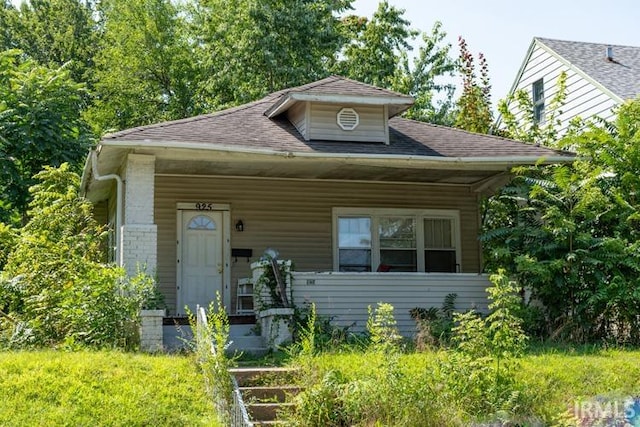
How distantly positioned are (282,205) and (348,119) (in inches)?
89.0

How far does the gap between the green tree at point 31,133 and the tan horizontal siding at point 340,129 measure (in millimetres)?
6916

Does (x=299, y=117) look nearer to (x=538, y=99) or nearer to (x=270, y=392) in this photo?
(x=270, y=392)

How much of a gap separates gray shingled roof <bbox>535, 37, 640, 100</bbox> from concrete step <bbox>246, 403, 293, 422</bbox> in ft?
45.9

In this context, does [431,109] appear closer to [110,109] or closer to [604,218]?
[110,109]

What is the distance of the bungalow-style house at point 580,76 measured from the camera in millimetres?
20906

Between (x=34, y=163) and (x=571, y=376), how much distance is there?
13.3 metres

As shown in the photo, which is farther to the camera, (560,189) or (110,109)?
(110,109)

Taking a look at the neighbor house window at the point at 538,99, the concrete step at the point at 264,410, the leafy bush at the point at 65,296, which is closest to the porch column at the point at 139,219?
the leafy bush at the point at 65,296

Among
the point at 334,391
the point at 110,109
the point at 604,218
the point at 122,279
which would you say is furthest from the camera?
the point at 110,109

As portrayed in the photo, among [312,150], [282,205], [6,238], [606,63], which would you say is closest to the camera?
[312,150]

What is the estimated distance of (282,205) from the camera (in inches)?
645

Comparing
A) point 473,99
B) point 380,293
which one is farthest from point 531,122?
point 380,293

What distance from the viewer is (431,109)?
31.4m

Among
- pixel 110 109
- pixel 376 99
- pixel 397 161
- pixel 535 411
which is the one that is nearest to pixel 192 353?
pixel 535 411
